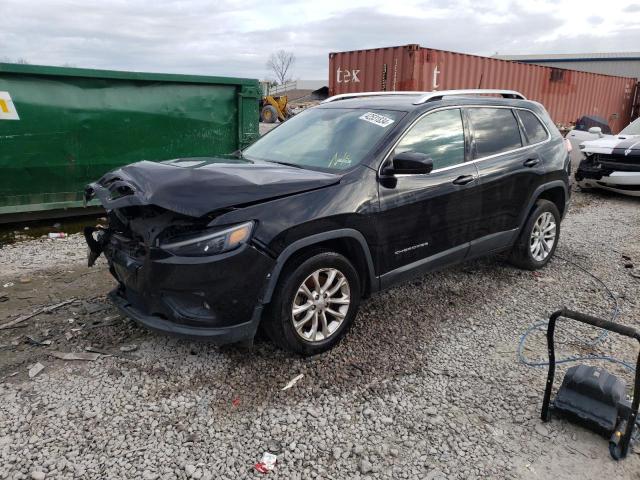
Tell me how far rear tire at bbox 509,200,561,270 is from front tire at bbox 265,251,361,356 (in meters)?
2.22

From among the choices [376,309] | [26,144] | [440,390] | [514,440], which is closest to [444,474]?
[514,440]

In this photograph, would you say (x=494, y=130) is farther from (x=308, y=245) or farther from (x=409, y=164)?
(x=308, y=245)

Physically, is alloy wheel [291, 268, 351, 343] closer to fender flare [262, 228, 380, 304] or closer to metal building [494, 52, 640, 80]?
fender flare [262, 228, 380, 304]

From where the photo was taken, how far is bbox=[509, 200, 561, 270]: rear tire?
477cm

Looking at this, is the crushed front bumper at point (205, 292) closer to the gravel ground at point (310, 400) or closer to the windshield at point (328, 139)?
the gravel ground at point (310, 400)

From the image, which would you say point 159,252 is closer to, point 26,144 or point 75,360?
point 75,360

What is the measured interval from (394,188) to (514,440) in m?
1.74

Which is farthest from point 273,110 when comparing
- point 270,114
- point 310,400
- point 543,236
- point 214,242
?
point 310,400

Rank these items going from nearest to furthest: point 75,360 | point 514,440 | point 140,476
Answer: point 140,476 < point 514,440 < point 75,360

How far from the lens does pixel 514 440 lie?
2.61 m

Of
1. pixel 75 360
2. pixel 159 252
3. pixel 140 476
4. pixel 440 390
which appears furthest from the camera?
pixel 75 360

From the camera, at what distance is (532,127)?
4746 millimetres

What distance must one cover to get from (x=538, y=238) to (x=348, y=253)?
2538mm

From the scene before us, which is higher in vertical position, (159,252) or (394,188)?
(394,188)
